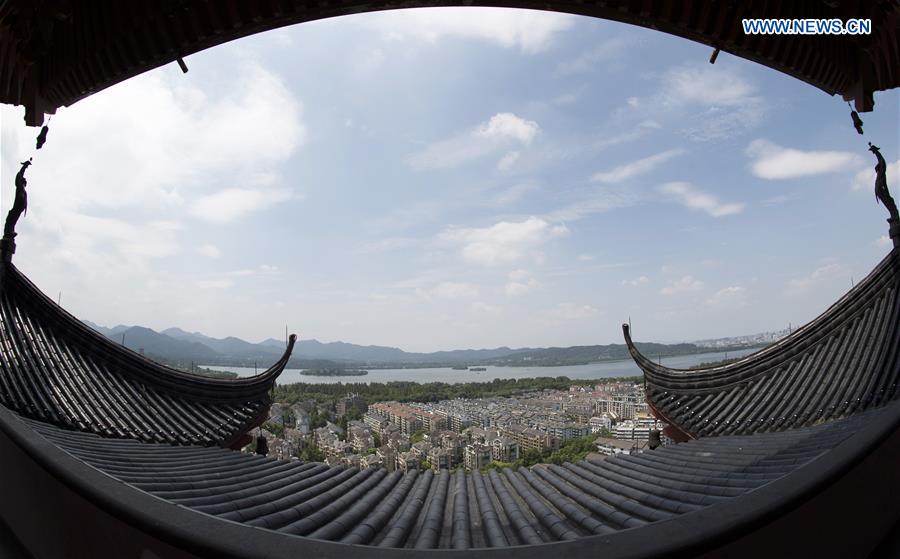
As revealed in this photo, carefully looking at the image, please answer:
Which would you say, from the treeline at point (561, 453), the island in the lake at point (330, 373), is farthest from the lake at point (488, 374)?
the treeline at point (561, 453)

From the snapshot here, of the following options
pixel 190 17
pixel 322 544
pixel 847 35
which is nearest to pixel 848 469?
pixel 322 544

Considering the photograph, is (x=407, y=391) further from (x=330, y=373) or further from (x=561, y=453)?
(x=330, y=373)

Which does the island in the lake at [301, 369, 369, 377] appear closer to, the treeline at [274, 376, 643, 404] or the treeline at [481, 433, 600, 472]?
the treeline at [274, 376, 643, 404]

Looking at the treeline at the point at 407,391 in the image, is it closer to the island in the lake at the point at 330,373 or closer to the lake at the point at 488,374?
the lake at the point at 488,374

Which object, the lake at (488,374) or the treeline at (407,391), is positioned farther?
the lake at (488,374)

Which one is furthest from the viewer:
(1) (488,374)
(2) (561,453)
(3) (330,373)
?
(1) (488,374)

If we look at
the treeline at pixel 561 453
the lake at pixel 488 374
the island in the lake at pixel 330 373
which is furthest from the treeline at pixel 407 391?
the treeline at pixel 561 453

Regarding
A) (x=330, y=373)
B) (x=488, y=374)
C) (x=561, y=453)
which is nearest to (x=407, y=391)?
(x=561, y=453)

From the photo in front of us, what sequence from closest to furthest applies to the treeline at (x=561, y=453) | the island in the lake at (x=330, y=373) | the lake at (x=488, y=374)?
the treeline at (x=561, y=453)
the lake at (x=488, y=374)
the island in the lake at (x=330, y=373)

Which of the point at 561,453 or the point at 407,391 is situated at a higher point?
the point at 561,453

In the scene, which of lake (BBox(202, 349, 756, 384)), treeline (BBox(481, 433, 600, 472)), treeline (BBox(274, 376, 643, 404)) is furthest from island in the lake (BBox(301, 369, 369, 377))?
treeline (BBox(481, 433, 600, 472))

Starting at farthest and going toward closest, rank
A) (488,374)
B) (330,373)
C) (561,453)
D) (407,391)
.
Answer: (488,374), (330,373), (407,391), (561,453)

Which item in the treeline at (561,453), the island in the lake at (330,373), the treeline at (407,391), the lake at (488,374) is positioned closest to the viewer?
the treeline at (561,453)
